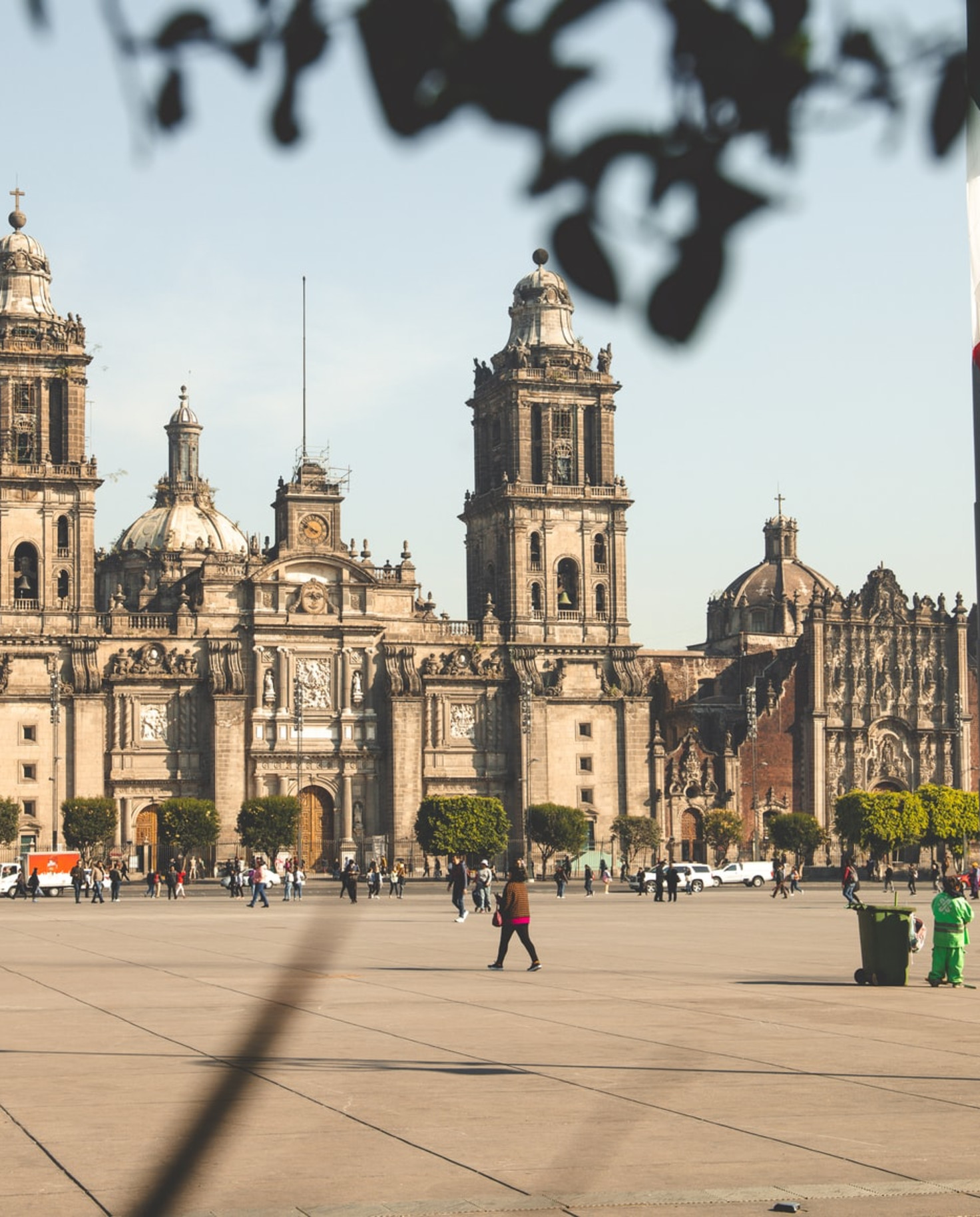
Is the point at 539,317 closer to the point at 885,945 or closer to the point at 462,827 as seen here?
the point at 462,827

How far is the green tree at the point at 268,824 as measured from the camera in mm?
85938

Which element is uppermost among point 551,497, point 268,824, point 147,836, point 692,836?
point 551,497

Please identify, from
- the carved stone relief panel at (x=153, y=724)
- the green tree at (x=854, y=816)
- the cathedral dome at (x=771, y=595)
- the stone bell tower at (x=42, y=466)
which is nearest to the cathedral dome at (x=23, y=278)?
the stone bell tower at (x=42, y=466)

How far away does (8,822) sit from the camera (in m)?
83.9

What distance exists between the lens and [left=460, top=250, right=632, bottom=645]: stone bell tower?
96.0 meters

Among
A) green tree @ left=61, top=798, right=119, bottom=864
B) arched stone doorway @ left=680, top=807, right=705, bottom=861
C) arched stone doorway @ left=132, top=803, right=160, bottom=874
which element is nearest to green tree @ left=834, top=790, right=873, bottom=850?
arched stone doorway @ left=680, top=807, right=705, bottom=861

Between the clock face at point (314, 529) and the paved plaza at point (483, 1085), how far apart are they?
6337 cm

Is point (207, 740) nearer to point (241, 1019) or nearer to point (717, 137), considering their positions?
point (241, 1019)

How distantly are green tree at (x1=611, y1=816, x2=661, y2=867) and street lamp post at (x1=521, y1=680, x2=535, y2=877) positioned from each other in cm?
430

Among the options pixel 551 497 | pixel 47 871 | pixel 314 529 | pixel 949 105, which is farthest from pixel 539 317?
pixel 949 105

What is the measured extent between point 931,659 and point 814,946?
244 feet

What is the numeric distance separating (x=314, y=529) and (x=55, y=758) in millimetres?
16008

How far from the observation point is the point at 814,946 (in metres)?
33.5

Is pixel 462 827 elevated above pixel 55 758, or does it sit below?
below
